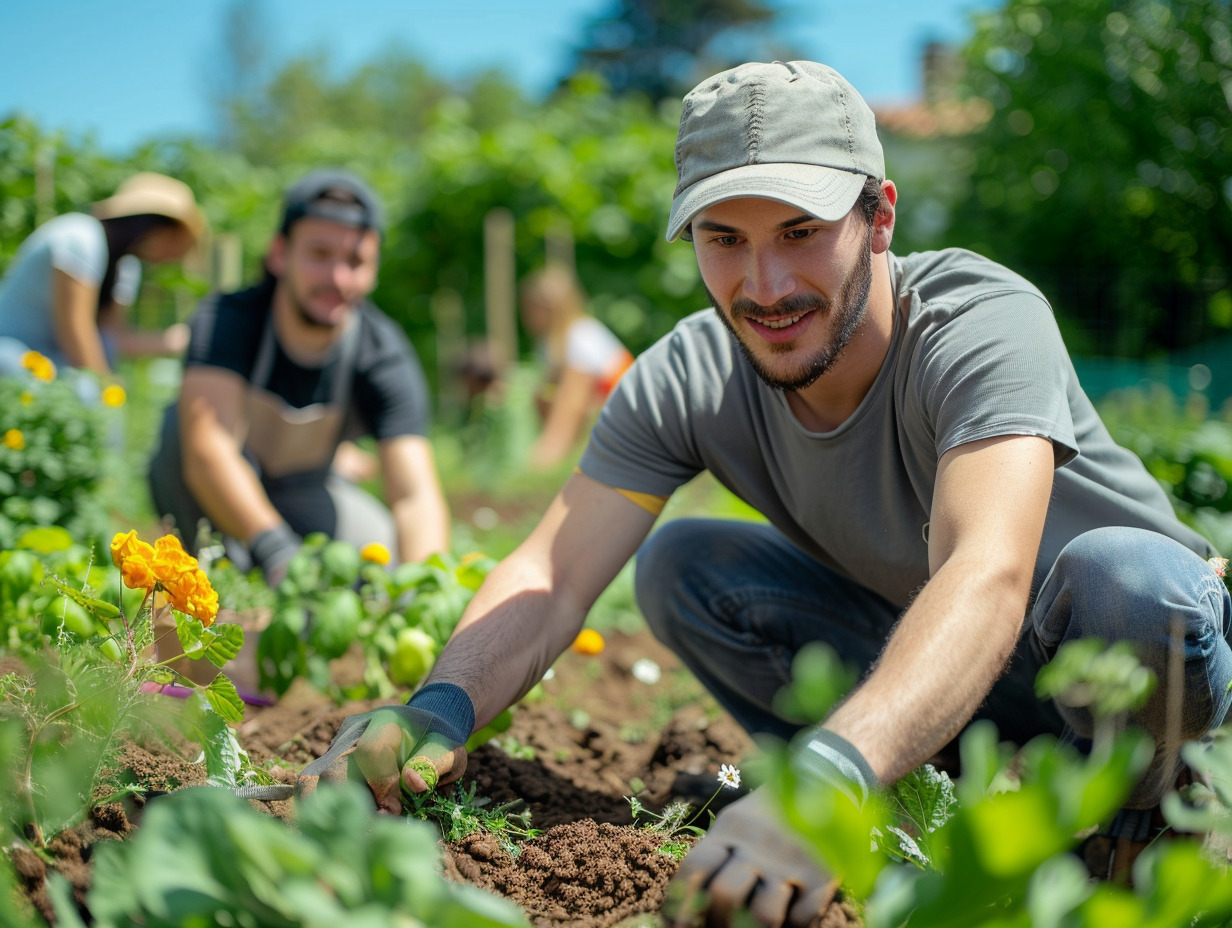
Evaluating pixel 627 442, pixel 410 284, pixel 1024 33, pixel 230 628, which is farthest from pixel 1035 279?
pixel 230 628

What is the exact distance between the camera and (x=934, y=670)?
1.28 meters

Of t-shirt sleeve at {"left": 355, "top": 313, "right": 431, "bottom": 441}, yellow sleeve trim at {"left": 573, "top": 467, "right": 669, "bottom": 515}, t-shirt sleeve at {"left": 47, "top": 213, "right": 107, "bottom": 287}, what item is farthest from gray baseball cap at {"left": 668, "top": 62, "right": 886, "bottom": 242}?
t-shirt sleeve at {"left": 47, "top": 213, "right": 107, "bottom": 287}

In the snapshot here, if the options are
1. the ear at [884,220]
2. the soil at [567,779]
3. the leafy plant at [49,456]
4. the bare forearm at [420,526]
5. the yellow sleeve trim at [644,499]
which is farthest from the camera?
the bare forearm at [420,526]

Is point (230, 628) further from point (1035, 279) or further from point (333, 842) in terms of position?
point (1035, 279)

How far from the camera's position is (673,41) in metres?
43.5

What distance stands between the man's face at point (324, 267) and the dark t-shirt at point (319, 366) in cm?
14

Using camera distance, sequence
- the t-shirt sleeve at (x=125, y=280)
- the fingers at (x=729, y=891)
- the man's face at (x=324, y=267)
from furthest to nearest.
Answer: the t-shirt sleeve at (x=125, y=280)
the man's face at (x=324, y=267)
the fingers at (x=729, y=891)

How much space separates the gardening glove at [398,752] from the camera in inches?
56.0

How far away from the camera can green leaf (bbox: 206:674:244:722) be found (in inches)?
57.3

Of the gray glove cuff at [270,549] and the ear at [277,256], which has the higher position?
the ear at [277,256]

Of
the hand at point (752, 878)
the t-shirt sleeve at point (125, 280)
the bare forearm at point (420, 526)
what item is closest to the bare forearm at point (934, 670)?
the hand at point (752, 878)

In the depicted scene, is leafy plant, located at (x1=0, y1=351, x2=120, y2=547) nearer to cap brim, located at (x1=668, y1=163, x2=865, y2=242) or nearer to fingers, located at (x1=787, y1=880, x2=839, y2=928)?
cap brim, located at (x1=668, y1=163, x2=865, y2=242)

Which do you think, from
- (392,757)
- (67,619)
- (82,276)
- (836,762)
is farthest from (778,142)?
(82,276)

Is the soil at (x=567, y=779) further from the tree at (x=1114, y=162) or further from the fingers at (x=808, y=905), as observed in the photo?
the tree at (x=1114, y=162)
